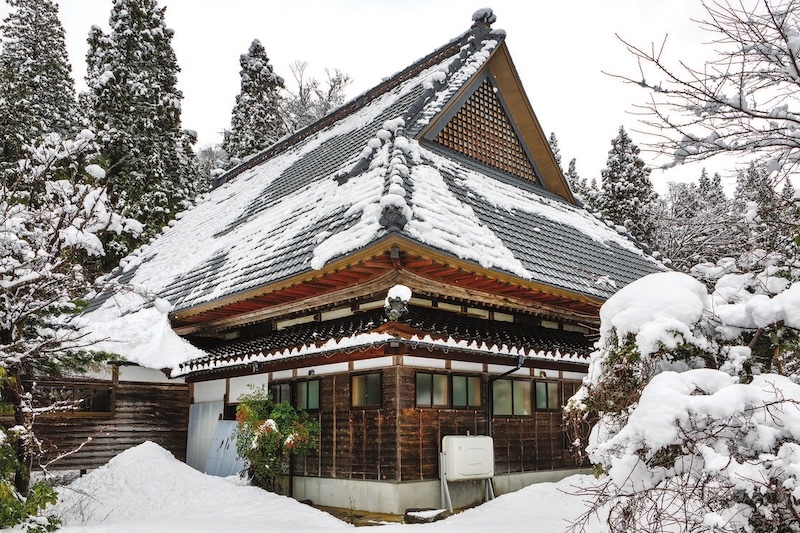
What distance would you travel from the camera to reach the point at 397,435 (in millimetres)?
8414

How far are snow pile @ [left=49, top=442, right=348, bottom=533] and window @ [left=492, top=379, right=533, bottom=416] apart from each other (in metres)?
3.44

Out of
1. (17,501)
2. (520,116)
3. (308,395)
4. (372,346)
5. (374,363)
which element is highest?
(520,116)

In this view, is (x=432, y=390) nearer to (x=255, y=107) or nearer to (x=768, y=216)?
(x=768, y=216)

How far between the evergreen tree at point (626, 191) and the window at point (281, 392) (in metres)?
19.5

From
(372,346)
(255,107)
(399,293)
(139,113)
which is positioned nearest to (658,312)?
(399,293)

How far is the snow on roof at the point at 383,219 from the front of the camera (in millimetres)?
8867

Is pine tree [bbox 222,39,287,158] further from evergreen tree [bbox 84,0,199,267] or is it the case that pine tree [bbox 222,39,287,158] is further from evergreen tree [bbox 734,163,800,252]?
evergreen tree [bbox 734,163,800,252]

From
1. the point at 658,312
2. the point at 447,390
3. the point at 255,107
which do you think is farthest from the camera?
the point at 255,107

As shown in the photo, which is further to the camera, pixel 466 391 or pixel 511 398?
pixel 511 398

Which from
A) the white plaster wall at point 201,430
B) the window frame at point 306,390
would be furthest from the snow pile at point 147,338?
the window frame at point 306,390

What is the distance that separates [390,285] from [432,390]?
176cm

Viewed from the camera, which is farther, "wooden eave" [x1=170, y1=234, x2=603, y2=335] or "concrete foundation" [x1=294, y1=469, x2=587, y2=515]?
"concrete foundation" [x1=294, y1=469, x2=587, y2=515]

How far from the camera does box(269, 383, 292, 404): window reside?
10.3 meters

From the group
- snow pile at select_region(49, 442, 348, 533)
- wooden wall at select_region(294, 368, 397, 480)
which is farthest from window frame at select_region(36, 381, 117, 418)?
wooden wall at select_region(294, 368, 397, 480)
